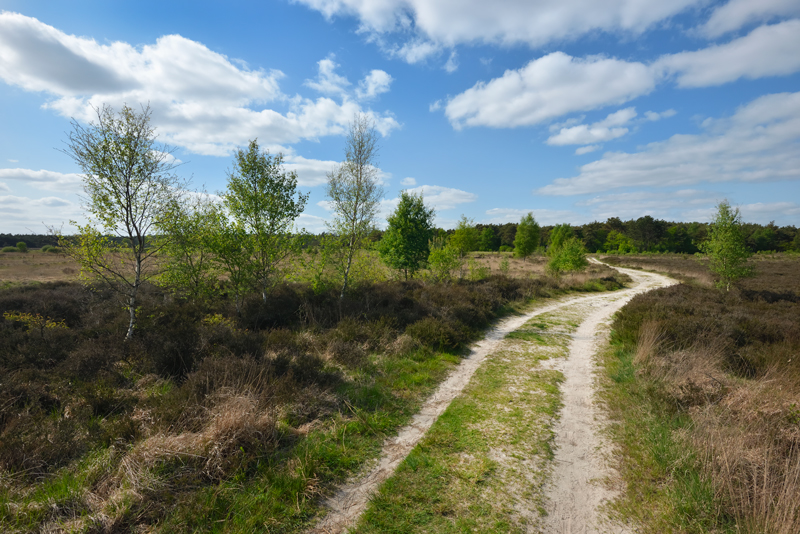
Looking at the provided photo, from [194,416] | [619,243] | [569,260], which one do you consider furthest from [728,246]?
[619,243]

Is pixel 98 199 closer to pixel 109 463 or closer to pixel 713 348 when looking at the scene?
pixel 109 463

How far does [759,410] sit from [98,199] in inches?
598

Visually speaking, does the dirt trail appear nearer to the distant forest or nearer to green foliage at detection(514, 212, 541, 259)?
green foliage at detection(514, 212, 541, 259)

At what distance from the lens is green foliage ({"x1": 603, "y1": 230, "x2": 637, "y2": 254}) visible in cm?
7919

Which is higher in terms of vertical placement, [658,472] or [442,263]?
[442,263]

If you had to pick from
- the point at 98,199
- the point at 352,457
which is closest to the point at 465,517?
the point at 352,457

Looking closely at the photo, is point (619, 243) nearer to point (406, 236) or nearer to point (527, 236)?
point (527, 236)

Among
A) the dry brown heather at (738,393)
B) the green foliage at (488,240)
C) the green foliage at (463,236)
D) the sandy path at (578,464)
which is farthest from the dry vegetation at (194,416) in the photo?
the green foliage at (488,240)

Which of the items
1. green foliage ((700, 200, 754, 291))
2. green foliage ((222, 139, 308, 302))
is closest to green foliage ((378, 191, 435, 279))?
green foliage ((222, 139, 308, 302))

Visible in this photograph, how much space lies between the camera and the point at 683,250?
86.3 metres

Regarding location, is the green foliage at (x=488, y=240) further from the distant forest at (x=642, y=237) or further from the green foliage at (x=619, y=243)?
the green foliage at (x=619, y=243)

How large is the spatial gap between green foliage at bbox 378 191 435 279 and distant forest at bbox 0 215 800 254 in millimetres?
46190

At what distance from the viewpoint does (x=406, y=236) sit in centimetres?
2170

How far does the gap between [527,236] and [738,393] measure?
49365 mm
